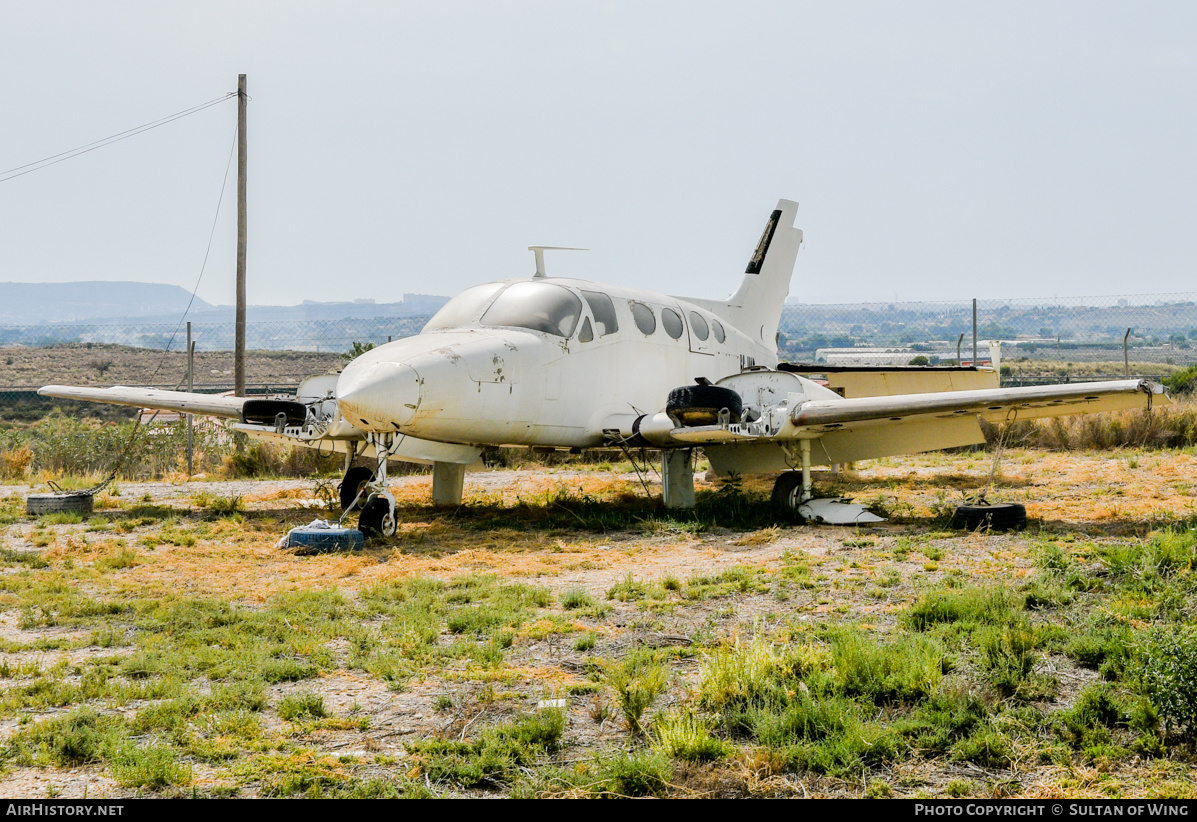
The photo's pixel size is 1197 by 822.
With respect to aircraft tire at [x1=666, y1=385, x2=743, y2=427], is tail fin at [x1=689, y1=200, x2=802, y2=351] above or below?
above

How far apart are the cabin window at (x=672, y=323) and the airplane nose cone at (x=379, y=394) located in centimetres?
508

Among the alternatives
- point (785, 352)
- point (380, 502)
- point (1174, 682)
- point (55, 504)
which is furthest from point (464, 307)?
point (785, 352)

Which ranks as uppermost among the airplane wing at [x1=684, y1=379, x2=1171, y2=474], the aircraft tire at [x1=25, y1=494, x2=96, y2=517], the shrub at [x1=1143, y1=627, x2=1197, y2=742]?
the airplane wing at [x1=684, y1=379, x2=1171, y2=474]

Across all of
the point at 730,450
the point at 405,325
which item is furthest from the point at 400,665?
the point at 405,325

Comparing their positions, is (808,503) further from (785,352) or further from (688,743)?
(785,352)

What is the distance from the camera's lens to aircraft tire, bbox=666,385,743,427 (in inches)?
521

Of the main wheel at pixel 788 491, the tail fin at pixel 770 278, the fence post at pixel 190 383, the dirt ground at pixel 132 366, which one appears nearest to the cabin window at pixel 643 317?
the main wheel at pixel 788 491

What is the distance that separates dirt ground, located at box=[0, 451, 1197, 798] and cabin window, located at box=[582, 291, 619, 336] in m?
2.99

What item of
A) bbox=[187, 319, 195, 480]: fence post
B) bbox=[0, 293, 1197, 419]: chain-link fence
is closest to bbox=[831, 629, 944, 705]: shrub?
bbox=[187, 319, 195, 480]: fence post

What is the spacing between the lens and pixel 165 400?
51.6 feet

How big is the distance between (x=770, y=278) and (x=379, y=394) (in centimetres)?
1002

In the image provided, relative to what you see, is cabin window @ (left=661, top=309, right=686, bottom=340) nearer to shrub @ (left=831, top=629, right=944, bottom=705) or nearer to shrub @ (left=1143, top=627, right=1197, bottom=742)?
shrub @ (left=831, top=629, right=944, bottom=705)

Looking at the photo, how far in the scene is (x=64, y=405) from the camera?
52062 mm

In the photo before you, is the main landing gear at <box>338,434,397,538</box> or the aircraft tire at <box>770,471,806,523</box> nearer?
the main landing gear at <box>338,434,397,538</box>
